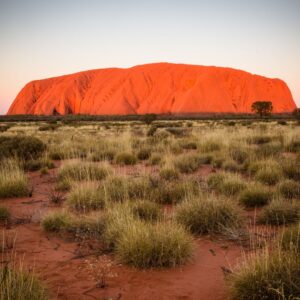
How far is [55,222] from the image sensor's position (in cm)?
475

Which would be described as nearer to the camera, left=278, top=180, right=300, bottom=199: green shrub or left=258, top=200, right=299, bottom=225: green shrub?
left=258, top=200, right=299, bottom=225: green shrub

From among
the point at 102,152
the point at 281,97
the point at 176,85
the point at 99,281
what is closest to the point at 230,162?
the point at 102,152

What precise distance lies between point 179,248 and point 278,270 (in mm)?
1001

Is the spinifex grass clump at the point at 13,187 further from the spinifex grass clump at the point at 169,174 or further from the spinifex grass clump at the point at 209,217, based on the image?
the spinifex grass clump at the point at 209,217

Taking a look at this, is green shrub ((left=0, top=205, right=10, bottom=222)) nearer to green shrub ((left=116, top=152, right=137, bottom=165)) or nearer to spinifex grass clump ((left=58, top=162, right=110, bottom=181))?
spinifex grass clump ((left=58, top=162, right=110, bottom=181))

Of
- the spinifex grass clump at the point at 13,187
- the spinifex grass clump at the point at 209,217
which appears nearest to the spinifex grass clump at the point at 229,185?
the spinifex grass clump at the point at 209,217

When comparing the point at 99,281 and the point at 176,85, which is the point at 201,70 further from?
the point at 99,281

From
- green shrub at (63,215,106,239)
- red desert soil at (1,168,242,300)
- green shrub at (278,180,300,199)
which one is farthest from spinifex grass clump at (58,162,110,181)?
green shrub at (278,180,300,199)

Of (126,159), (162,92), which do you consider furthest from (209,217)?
(162,92)

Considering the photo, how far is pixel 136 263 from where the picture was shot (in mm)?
3490

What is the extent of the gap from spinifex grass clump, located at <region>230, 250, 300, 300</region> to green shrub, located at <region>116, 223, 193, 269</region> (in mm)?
810

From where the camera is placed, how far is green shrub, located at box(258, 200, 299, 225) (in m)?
4.68

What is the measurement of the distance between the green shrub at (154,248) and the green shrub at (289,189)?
293 cm

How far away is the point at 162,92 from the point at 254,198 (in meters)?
94.0
